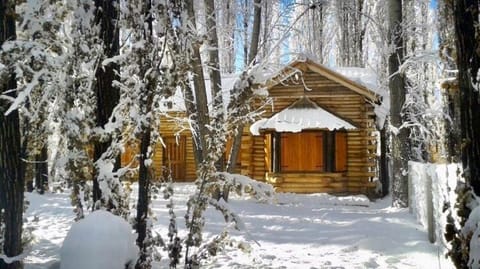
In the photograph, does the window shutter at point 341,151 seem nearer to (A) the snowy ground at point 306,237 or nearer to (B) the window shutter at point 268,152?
(B) the window shutter at point 268,152

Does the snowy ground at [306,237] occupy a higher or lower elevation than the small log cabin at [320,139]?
lower

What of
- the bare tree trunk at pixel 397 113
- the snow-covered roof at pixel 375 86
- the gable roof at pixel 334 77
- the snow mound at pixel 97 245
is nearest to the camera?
the snow mound at pixel 97 245

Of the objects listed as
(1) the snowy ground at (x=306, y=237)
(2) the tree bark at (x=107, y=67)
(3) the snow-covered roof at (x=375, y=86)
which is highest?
(3) the snow-covered roof at (x=375, y=86)

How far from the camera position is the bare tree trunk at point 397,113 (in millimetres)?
11898

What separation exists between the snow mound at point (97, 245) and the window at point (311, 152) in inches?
565

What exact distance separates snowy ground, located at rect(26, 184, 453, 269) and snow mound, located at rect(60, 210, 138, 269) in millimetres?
1549

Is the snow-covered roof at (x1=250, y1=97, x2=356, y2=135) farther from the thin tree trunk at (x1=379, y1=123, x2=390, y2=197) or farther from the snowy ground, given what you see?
the snowy ground

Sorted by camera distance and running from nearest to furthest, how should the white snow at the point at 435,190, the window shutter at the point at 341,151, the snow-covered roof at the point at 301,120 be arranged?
1. the white snow at the point at 435,190
2. the snow-covered roof at the point at 301,120
3. the window shutter at the point at 341,151

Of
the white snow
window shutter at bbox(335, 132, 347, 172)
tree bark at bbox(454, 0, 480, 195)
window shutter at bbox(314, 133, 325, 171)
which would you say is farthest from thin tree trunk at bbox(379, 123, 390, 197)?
tree bark at bbox(454, 0, 480, 195)

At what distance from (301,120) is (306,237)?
8.05 m

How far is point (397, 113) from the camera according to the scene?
12.1 m

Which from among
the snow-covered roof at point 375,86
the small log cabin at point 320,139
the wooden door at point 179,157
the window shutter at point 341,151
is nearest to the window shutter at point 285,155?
the small log cabin at point 320,139

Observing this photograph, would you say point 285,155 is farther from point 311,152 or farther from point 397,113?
point 397,113

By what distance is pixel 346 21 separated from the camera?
3044 cm
